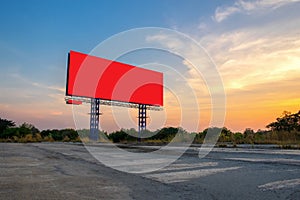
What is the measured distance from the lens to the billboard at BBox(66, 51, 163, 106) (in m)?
30.6

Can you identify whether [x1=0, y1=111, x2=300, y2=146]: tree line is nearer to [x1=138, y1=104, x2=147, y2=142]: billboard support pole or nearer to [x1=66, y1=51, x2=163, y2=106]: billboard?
[x1=138, y1=104, x2=147, y2=142]: billboard support pole

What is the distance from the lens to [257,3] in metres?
13.2

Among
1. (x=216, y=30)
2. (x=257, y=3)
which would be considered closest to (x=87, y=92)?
(x=216, y=30)

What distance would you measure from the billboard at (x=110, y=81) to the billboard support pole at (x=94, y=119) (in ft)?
2.90

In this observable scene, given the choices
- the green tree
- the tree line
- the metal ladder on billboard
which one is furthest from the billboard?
the green tree

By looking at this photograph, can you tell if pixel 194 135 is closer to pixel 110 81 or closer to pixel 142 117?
pixel 142 117

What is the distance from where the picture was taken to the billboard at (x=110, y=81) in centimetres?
3056

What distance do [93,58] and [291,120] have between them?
23577mm

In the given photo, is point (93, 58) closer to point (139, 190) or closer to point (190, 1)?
point (190, 1)

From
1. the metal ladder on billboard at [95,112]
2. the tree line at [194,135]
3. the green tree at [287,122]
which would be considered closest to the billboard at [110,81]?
the metal ladder on billboard at [95,112]

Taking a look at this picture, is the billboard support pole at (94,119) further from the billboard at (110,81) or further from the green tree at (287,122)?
the green tree at (287,122)

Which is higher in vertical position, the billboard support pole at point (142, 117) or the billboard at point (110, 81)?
the billboard at point (110, 81)

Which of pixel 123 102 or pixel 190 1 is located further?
pixel 123 102

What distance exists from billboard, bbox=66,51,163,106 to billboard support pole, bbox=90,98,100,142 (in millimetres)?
885
